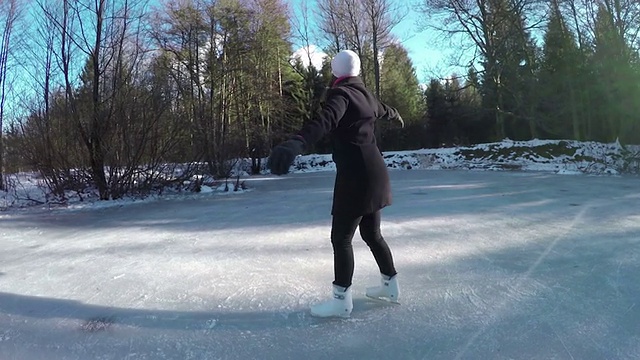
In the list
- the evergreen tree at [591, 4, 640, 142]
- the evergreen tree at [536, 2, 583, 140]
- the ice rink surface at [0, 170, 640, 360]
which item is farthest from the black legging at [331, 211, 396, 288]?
the evergreen tree at [536, 2, 583, 140]

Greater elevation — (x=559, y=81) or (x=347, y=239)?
(x=559, y=81)

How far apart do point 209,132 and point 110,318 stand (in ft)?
33.3

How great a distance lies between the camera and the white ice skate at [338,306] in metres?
2.51

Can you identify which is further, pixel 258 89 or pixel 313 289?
pixel 258 89

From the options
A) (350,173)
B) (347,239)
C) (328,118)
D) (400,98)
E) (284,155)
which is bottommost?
(347,239)

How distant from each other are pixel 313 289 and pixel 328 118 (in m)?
1.31

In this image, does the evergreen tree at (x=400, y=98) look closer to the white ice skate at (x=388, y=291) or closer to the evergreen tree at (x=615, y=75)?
the evergreen tree at (x=615, y=75)

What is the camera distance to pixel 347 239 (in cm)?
247

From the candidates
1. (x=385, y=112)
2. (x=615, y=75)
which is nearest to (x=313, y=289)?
(x=385, y=112)

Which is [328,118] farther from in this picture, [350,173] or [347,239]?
[347,239]

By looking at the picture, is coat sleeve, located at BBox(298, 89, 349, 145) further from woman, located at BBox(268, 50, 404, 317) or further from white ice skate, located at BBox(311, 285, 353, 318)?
white ice skate, located at BBox(311, 285, 353, 318)

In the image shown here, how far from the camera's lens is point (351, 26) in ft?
91.9

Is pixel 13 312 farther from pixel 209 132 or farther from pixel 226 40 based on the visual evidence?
pixel 226 40

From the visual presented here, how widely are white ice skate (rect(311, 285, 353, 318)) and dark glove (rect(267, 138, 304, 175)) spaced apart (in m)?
0.84
